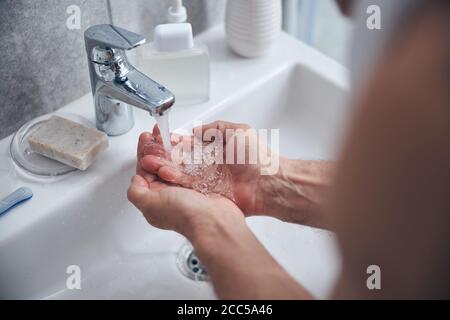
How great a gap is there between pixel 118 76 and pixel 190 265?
266mm

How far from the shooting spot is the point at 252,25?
0.77m

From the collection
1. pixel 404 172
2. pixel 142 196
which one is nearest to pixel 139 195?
pixel 142 196

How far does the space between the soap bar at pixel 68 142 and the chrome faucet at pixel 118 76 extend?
44mm

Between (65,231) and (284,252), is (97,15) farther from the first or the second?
(284,252)

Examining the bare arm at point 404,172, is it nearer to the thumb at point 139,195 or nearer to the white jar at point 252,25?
the thumb at point 139,195

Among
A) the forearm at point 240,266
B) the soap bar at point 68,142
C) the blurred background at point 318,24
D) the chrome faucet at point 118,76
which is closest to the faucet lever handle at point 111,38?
the chrome faucet at point 118,76

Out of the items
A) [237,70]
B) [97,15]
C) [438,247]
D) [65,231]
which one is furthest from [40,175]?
[438,247]

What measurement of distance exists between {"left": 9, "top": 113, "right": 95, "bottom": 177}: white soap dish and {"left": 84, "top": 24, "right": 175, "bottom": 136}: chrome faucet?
0.09 meters

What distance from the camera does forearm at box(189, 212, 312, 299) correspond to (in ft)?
1.64

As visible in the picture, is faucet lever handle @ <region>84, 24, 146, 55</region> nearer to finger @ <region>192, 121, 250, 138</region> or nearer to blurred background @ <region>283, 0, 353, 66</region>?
finger @ <region>192, 121, 250, 138</region>

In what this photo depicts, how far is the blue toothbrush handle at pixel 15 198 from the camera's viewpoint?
0.61m

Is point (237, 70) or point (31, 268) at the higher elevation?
point (237, 70)
